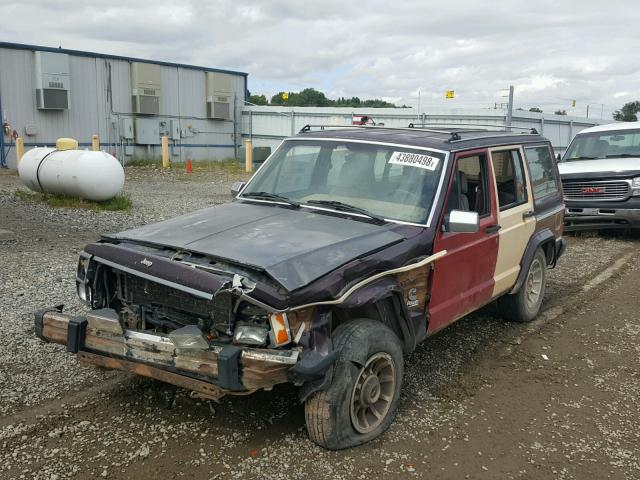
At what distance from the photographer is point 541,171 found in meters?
6.45

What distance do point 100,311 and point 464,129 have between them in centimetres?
384

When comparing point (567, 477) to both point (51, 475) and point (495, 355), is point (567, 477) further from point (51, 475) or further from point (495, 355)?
point (51, 475)

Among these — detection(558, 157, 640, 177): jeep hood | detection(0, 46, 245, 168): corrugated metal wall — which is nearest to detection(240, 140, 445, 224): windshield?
detection(558, 157, 640, 177): jeep hood

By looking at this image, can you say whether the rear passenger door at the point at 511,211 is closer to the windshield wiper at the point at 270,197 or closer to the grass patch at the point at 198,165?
the windshield wiper at the point at 270,197

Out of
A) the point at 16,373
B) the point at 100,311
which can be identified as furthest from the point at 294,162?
the point at 16,373

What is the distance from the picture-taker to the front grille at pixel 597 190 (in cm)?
1080

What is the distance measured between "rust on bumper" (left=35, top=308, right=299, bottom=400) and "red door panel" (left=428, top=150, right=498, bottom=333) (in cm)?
160

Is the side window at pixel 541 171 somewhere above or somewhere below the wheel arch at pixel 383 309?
above

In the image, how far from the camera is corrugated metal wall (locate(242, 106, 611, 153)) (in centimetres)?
2383

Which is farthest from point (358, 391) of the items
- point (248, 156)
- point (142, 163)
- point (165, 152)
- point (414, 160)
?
point (142, 163)

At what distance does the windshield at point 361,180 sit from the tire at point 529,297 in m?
2.06

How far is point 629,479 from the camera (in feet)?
11.7

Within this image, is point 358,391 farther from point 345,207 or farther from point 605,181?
point 605,181

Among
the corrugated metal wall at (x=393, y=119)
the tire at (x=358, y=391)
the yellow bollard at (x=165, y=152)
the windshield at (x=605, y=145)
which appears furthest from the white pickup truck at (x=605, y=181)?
the yellow bollard at (x=165, y=152)
